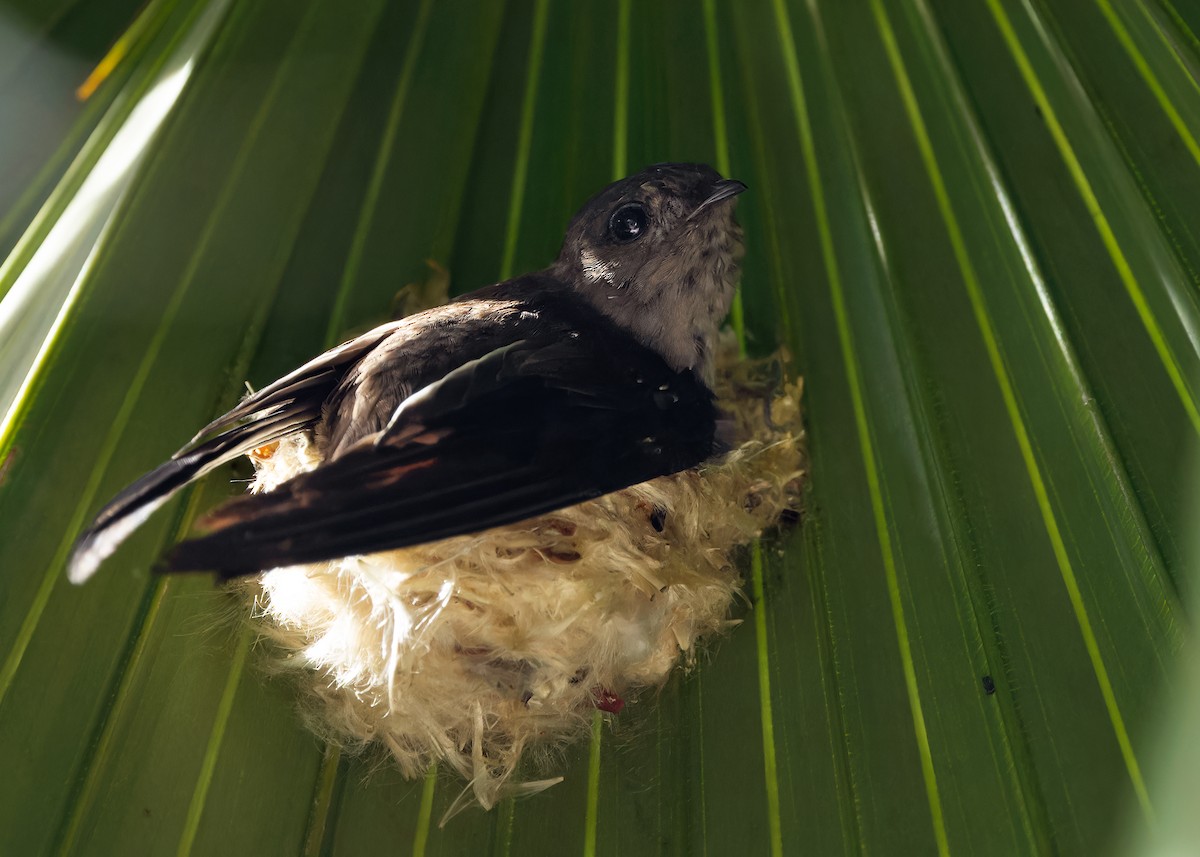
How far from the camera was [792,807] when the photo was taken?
1493mm

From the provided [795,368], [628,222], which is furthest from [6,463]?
[795,368]

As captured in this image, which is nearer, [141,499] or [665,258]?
[141,499]

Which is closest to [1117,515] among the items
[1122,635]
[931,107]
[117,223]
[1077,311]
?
[1122,635]

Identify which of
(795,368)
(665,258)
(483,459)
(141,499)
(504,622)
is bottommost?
(795,368)

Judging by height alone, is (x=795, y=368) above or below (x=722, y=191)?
below

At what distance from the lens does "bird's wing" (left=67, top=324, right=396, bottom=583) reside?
1.18 metres

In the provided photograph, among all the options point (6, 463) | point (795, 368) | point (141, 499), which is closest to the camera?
point (141, 499)

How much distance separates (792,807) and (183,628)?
1.09 meters

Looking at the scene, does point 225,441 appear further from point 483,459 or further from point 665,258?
point 665,258

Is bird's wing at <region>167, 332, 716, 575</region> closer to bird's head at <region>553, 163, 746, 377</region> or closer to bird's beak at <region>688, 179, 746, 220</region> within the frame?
bird's head at <region>553, 163, 746, 377</region>

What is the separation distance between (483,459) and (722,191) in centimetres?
74

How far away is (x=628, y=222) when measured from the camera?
67.9 inches

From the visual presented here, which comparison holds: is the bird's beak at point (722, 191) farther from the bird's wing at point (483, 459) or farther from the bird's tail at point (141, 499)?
the bird's tail at point (141, 499)

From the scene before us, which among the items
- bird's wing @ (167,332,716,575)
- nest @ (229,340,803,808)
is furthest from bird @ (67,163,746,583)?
nest @ (229,340,803,808)
